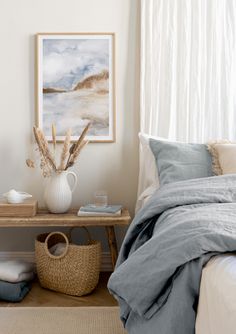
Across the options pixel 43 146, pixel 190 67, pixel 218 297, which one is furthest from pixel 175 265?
pixel 190 67

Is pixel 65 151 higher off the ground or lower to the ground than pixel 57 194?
higher

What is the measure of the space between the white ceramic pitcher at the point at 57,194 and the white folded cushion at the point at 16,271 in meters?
0.41

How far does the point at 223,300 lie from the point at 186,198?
2.94 feet

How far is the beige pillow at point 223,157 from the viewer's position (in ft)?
8.75

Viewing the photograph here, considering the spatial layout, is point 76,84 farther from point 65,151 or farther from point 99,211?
point 99,211

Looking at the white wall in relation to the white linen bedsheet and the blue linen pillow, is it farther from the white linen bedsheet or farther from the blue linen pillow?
the white linen bedsheet

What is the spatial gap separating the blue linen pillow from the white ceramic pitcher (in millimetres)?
648

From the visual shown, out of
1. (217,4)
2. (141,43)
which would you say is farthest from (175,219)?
(217,4)

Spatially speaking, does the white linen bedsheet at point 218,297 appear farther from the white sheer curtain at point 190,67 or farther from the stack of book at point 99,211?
the white sheer curtain at point 190,67

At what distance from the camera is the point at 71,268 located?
9.15 feet

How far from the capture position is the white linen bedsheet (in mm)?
1014

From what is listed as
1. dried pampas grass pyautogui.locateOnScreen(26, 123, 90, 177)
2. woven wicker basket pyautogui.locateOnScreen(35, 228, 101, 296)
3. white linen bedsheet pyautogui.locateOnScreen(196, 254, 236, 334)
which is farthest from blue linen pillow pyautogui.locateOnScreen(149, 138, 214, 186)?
white linen bedsheet pyautogui.locateOnScreen(196, 254, 236, 334)

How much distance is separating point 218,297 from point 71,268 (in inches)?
70.7

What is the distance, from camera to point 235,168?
2.64 meters
